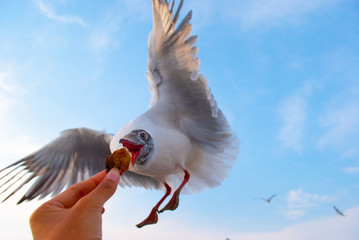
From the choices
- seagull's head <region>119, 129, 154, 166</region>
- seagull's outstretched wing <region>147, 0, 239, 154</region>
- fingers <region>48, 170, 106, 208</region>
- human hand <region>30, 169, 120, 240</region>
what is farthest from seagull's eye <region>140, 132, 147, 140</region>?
human hand <region>30, 169, 120, 240</region>

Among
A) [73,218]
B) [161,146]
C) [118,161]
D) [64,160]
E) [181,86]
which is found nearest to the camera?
[73,218]

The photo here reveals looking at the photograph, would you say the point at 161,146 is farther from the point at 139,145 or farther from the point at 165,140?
the point at 139,145

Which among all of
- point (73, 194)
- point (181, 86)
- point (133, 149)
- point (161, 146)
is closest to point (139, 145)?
point (133, 149)

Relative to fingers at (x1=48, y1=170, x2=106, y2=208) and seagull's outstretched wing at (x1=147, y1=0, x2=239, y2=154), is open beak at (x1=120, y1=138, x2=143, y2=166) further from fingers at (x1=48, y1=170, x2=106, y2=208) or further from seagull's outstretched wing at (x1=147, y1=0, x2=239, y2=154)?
fingers at (x1=48, y1=170, x2=106, y2=208)

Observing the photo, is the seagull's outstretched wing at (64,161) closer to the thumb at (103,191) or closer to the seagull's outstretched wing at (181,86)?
the seagull's outstretched wing at (181,86)

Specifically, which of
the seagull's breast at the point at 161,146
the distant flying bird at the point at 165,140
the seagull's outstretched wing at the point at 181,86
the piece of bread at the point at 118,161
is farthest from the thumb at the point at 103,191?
the seagull's outstretched wing at the point at 181,86

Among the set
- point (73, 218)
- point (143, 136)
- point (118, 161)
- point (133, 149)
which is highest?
point (143, 136)
